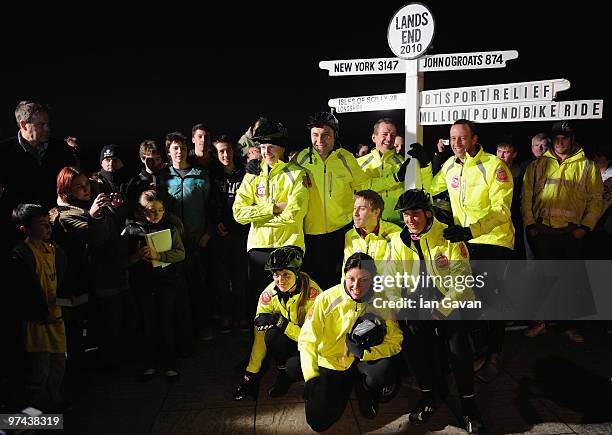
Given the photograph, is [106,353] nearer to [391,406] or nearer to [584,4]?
[391,406]

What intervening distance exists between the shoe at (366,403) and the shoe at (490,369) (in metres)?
1.00

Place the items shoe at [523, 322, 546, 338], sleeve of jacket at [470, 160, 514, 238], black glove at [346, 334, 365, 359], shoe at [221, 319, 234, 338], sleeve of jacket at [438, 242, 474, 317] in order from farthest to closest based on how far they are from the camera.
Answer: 1. shoe at [221, 319, 234, 338]
2. shoe at [523, 322, 546, 338]
3. sleeve of jacket at [470, 160, 514, 238]
4. sleeve of jacket at [438, 242, 474, 317]
5. black glove at [346, 334, 365, 359]

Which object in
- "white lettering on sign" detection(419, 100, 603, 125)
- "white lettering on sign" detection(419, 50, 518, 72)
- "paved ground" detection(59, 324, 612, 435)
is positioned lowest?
"paved ground" detection(59, 324, 612, 435)

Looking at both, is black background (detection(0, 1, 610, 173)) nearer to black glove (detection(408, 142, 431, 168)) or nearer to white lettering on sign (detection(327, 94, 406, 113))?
white lettering on sign (detection(327, 94, 406, 113))

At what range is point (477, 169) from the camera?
3744 mm

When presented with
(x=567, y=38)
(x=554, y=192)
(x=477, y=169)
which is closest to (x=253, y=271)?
(x=477, y=169)

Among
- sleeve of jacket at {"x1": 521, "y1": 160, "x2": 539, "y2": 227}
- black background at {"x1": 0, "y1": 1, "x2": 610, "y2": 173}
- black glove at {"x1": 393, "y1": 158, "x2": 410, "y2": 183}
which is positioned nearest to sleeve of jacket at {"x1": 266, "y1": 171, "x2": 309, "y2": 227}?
black glove at {"x1": 393, "y1": 158, "x2": 410, "y2": 183}

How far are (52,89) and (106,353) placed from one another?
668 centimetres

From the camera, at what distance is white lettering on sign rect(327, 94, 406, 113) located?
4.62m

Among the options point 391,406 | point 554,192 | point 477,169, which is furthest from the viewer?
point 554,192

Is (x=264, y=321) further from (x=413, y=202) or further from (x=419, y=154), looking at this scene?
(x=419, y=154)

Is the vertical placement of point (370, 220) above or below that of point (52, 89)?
below

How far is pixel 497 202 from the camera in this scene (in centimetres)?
365

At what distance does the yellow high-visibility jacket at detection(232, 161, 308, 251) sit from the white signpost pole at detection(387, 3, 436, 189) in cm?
122
